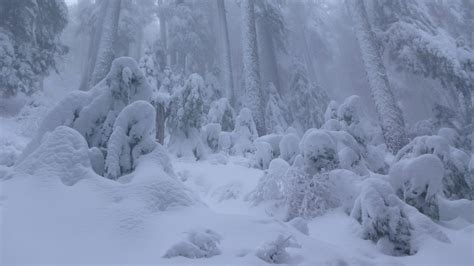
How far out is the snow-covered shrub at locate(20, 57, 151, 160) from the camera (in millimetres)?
5230

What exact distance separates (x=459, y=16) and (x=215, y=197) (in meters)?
24.1

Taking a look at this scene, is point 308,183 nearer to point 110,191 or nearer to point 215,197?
point 215,197

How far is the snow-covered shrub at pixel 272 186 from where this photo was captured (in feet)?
21.6

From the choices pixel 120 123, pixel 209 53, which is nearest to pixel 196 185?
pixel 120 123

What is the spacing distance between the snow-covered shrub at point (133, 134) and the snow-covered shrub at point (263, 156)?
462cm

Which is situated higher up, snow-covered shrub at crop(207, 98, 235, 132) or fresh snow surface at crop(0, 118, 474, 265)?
snow-covered shrub at crop(207, 98, 235, 132)

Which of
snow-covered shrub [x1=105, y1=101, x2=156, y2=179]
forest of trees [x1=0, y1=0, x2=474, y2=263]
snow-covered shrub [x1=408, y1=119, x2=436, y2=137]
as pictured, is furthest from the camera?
snow-covered shrub [x1=408, y1=119, x2=436, y2=137]

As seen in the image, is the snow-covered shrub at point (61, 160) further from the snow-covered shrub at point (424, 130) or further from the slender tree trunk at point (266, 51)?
the slender tree trunk at point (266, 51)

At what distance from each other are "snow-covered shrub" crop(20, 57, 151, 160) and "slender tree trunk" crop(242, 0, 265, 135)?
7317 mm

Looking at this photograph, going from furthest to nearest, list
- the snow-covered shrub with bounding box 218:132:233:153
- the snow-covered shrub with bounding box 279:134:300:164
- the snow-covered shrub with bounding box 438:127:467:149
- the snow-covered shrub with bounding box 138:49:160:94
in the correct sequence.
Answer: the snow-covered shrub with bounding box 138:49:160:94, the snow-covered shrub with bounding box 218:132:233:153, the snow-covered shrub with bounding box 438:127:467:149, the snow-covered shrub with bounding box 279:134:300:164

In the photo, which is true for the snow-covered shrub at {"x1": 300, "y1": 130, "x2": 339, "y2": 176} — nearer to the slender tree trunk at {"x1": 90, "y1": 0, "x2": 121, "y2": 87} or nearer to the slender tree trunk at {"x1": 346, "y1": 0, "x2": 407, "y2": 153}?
the slender tree trunk at {"x1": 346, "y1": 0, "x2": 407, "y2": 153}

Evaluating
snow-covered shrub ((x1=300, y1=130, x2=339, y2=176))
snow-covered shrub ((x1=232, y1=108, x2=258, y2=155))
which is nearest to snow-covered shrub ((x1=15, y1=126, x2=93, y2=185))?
snow-covered shrub ((x1=300, y1=130, x2=339, y2=176))

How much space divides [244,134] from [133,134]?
724 centimetres

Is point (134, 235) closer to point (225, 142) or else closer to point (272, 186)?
point (272, 186)
